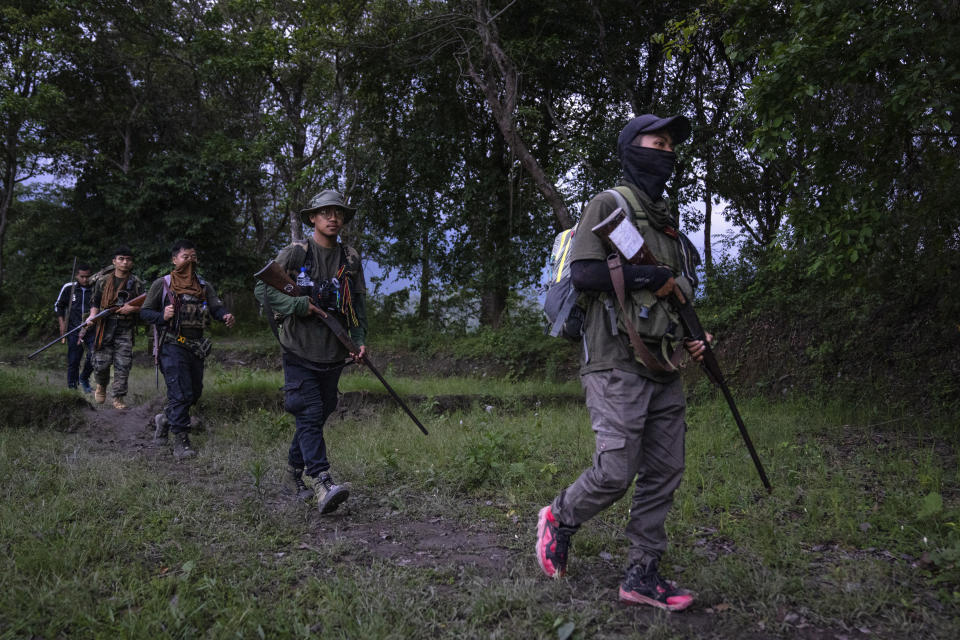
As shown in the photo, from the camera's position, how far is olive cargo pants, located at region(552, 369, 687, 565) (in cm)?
325

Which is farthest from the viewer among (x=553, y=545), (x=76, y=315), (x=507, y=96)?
(x=507, y=96)

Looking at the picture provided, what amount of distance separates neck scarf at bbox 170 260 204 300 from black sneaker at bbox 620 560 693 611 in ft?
19.3

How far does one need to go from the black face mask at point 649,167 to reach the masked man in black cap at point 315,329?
8.14 ft

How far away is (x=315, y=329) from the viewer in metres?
5.05

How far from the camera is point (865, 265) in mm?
7059

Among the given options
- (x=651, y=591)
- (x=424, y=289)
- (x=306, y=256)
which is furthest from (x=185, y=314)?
(x=424, y=289)

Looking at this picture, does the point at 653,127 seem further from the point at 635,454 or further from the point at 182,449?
the point at 182,449

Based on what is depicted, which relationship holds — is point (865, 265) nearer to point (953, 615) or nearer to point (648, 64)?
point (953, 615)

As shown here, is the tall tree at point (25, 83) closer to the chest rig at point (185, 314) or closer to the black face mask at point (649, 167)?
the chest rig at point (185, 314)

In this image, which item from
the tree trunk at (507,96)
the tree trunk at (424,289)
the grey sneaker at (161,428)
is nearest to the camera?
the grey sneaker at (161,428)

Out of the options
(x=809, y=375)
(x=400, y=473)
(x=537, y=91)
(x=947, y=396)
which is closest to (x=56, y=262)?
(x=537, y=91)

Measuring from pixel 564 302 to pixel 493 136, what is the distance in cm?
1402

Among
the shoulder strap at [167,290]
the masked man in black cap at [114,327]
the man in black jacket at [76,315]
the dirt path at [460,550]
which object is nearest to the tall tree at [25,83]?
the man in black jacket at [76,315]

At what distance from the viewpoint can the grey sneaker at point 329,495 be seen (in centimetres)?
462
